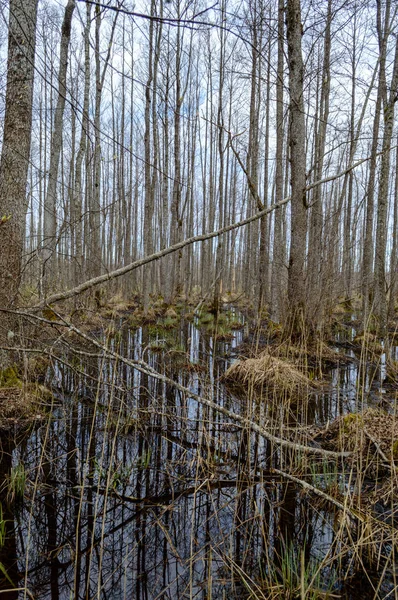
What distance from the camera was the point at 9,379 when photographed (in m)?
4.19

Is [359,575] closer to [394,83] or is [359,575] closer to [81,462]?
[81,462]

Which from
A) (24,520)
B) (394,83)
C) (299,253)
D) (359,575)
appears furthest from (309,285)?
(24,520)

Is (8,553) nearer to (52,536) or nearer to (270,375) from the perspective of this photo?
(52,536)

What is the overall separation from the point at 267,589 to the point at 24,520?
1508 millimetres

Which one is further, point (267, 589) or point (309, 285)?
point (309, 285)

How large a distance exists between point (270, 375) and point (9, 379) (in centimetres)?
327

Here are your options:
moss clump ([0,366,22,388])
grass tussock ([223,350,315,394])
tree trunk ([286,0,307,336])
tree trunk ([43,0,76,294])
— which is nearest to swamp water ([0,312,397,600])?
moss clump ([0,366,22,388])

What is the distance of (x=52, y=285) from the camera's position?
7039 mm

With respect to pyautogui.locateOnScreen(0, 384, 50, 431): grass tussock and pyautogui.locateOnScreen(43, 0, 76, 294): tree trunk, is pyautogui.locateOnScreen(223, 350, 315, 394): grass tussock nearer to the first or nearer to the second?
pyautogui.locateOnScreen(0, 384, 50, 431): grass tussock

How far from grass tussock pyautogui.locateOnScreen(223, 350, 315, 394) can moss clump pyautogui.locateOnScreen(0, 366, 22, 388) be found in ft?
9.21

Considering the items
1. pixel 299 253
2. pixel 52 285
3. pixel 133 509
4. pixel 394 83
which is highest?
pixel 394 83

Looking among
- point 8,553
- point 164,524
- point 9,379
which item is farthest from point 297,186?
point 8,553

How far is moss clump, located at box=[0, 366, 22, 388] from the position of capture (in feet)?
13.6

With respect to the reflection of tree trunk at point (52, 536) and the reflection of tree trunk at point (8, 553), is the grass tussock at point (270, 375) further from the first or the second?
the reflection of tree trunk at point (8, 553)
